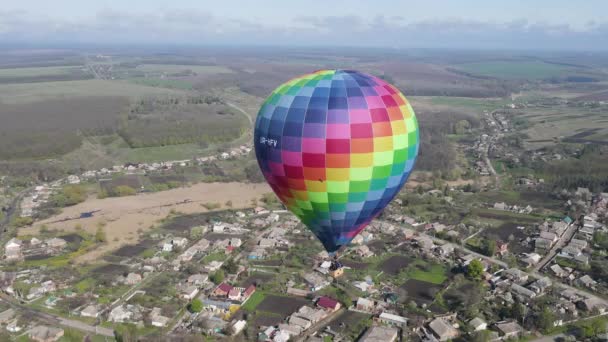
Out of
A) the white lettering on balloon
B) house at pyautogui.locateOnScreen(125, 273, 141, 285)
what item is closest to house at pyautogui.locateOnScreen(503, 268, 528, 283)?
the white lettering on balloon

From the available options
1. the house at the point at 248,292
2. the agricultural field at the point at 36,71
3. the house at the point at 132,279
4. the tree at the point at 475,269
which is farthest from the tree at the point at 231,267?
the agricultural field at the point at 36,71

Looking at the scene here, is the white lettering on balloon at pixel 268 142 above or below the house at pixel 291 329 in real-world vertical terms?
above

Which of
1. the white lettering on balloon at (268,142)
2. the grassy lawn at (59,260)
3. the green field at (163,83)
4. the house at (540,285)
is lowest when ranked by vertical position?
the grassy lawn at (59,260)

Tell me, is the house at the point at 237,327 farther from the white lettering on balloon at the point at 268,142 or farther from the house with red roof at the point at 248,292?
the white lettering on balloon at the point at 268,142

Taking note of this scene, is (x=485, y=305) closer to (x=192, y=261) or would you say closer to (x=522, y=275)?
(x=522, y=275)

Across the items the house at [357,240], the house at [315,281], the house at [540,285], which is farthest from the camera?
the house at [357,240]

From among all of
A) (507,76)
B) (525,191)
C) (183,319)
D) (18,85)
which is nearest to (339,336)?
(183,319)
